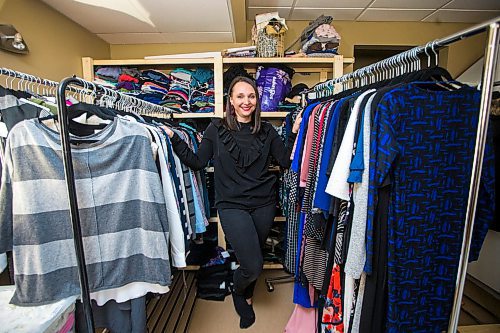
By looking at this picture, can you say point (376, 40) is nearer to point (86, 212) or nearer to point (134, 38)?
point (134, 38)

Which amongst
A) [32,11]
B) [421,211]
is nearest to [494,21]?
[421,211]

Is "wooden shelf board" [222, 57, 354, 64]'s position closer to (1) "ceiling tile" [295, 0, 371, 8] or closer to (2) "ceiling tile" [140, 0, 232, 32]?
(2) "ceiling tile" [140, 0, 232, 32]

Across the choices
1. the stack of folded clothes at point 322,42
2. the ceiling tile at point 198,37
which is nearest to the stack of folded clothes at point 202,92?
the ceiling tile at point 198,37

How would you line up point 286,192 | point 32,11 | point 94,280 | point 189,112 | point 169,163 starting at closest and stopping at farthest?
point 94,280 < point 169,163 < point 32,11 < point 286,192 < point 189,112

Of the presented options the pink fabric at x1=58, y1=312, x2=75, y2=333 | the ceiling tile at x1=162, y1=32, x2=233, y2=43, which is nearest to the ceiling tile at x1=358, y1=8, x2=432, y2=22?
the ceiling tile at x1=162, y1=32, x2=233, y2=43

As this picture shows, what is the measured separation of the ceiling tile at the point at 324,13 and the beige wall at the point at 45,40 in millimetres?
1855

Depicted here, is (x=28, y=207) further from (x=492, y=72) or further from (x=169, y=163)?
(x=492, y=72)

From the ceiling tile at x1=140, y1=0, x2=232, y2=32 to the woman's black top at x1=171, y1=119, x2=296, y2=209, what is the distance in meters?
0.80

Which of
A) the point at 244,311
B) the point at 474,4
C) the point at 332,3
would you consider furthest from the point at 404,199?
the point at 474,4

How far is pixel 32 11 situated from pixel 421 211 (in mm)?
2314

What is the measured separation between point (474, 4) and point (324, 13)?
1278 mm

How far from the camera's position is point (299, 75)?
108 inches

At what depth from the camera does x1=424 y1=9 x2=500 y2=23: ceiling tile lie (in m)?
2.54

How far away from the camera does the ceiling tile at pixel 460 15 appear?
2539mm
